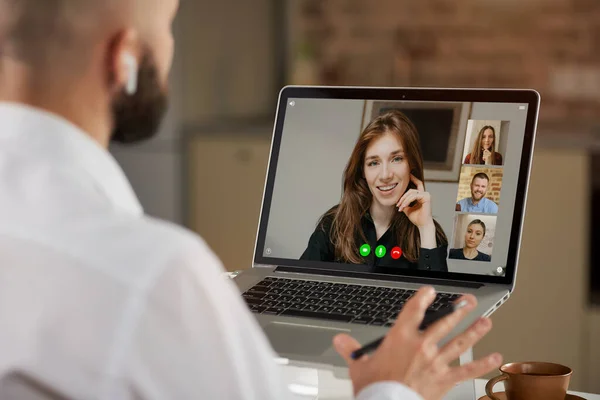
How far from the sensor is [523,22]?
3.37 m

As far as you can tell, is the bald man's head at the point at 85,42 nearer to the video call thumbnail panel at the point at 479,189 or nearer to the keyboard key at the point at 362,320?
the keyboard key at the point at 362,320

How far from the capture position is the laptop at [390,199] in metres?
1.30

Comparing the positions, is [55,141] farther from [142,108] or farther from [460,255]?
[460,255]

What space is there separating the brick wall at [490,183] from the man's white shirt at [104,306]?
2.34ft

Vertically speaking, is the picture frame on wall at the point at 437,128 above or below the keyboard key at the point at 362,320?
above

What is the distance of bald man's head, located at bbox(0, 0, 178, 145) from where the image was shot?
0.72 m

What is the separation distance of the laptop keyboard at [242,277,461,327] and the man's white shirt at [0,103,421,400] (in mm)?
503

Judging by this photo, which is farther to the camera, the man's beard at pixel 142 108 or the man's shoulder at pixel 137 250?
the man's beard at pixel 142 108

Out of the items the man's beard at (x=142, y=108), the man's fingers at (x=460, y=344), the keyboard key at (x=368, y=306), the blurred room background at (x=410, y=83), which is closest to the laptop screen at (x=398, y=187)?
the keyboard key at (x=368, y=306)

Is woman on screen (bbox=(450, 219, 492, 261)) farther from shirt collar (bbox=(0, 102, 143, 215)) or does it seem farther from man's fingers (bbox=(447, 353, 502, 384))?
Result: shirt collar (bbox=(0, 102, 143, 215))

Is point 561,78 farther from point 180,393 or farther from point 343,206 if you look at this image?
point 180,393

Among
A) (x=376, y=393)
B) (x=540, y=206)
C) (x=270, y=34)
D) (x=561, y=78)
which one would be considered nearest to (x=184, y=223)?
(x=270, y=34)

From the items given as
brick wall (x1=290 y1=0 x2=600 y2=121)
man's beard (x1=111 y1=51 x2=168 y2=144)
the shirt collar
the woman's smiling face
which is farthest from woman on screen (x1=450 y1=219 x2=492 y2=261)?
brick wall (x1=290 y1=0 x2=600 y2=121)

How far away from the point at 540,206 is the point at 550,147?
199mm
